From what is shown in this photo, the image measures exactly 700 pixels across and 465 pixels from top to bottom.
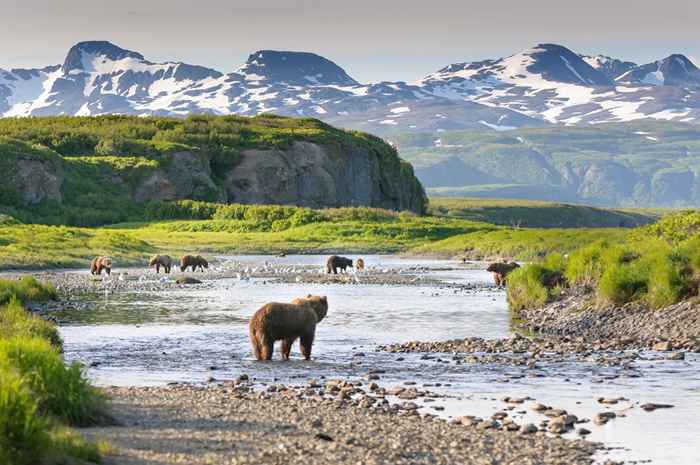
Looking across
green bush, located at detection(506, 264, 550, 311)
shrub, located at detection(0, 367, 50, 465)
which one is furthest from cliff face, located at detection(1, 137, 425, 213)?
shrub, located at detection(0, 367, 50, 465)

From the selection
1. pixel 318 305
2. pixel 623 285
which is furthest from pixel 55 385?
pixel 623 285

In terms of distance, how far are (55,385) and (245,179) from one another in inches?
4657

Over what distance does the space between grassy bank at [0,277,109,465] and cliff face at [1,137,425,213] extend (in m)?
89.1

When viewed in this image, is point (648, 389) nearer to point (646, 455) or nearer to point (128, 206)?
point (646, 455)

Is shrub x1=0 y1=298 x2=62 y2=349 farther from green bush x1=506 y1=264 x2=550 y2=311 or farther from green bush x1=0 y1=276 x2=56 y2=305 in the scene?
green bush x1=506 y1=264 x2=550 y2=311

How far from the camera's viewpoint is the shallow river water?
61.6 feet

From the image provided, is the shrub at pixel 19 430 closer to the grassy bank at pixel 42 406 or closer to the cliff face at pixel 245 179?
the grassy bank at pixel 42 406

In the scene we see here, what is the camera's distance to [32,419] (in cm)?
1284

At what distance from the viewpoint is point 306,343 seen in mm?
25531

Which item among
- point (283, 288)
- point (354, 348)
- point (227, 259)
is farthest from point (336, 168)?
point (354, 348)

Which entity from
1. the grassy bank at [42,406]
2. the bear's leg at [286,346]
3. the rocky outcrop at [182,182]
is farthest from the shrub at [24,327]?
the rocky outcrop at [182,182]

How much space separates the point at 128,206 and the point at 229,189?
22.0 m

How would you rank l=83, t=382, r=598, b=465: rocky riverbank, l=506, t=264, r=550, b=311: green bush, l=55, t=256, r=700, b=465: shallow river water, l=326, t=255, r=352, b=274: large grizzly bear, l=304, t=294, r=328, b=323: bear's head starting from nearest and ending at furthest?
l=83, t=382, r=598, b=465: rocky riverbank
l=55, t=256, r=700, b=465: shallow river water
l=304, t=294, r=328, b=323: bear's head
l=506, t=264, r=550, b=311: green bush
l=326, t=255, r=352, b=274: large grizzly bear

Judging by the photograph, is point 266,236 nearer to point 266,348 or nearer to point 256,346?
point 256,346
